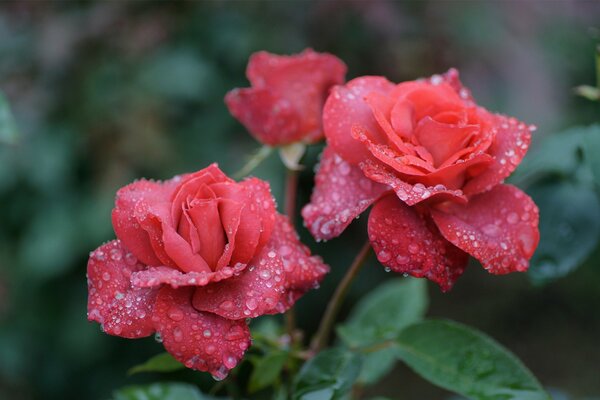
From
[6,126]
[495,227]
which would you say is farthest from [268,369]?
[6,126]

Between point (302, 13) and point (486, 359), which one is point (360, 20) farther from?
point (486, 359)

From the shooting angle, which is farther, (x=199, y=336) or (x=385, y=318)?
(x=385, y=318)

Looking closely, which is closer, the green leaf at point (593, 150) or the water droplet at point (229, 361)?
the water droplet at point (229, 361)

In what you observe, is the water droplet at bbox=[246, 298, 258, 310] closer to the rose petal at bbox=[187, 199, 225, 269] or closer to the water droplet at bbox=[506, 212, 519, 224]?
the rose petal at bbox=[187, 199, 225, 269]

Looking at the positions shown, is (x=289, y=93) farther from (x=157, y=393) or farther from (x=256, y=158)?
(x=157, y=393)

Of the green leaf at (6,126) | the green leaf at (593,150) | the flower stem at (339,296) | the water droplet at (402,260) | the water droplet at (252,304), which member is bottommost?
the flower stem at (339,296)

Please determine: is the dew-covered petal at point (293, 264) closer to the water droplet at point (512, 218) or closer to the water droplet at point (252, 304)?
the water droplet at point (252, 304)

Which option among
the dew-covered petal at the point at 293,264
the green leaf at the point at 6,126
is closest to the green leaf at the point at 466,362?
the dew-covered petal at the point at 293,264
